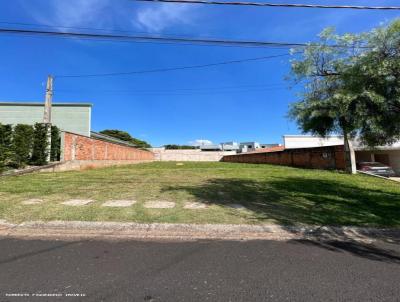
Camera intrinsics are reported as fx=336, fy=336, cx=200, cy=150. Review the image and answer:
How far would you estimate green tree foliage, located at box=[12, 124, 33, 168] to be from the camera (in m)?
14.8

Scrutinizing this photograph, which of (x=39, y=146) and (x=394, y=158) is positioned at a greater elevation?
(x=39, y=146)

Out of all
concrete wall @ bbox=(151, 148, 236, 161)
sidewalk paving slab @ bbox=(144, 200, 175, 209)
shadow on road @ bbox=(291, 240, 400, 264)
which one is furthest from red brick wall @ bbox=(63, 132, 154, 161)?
concrete wall @ bbox=(151, 148, 236, 161)

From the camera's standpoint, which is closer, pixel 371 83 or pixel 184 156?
pixel 371 83

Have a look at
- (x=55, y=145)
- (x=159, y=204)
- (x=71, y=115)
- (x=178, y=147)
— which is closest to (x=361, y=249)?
(x=159, y=204)

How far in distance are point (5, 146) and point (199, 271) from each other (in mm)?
12841

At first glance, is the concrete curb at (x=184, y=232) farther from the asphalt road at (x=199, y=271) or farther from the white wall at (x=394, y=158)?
the white wall at (x=394, y=158)

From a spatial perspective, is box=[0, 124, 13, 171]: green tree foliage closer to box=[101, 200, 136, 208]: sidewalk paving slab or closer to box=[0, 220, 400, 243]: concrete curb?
box=[101, 200, 136, 208]: sidewalk paving slab

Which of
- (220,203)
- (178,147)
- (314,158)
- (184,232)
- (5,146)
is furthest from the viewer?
(178,147)

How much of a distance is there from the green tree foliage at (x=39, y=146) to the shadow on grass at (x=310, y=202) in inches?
332

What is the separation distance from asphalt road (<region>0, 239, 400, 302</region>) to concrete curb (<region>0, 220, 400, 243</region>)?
0.39 m

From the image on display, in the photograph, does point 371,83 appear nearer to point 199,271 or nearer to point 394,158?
point 199,271

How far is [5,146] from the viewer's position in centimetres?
1405

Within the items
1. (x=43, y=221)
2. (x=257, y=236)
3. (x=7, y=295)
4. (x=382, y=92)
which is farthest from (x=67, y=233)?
(x=382, y=92)

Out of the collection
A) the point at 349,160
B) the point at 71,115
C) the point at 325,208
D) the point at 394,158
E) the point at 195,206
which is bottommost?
the point at 325,208
